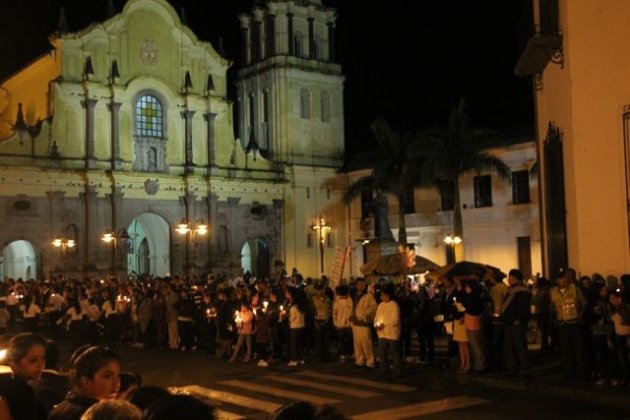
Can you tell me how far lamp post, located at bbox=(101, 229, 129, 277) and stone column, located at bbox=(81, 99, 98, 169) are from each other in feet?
12.5

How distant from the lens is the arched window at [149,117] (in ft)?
147

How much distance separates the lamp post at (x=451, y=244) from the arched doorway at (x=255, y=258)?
40.2ft

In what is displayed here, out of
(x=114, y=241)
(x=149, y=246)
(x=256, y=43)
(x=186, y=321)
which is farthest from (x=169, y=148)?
(x=186, y=321)

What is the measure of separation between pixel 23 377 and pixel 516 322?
34.3ft

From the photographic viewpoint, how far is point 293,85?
49312 millimetres

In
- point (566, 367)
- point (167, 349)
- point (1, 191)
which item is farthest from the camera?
point (1, 191)

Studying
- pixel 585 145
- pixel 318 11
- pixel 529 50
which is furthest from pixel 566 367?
pixel 318 11

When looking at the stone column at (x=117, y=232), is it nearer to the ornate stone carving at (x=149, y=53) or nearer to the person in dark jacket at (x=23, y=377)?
the ornate stone carving at (x=149, y=53)

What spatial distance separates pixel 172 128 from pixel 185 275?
8245 millimetres

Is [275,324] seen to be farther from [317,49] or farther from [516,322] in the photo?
[317,49]

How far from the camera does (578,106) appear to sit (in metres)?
15.3

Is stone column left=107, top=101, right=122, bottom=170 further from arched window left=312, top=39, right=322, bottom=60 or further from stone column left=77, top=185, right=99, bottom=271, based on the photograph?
arched window left=312, top=39, right=322, bottom=60

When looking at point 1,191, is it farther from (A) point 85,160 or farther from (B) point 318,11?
(B) point 318,11

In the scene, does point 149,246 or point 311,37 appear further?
point 311,37
